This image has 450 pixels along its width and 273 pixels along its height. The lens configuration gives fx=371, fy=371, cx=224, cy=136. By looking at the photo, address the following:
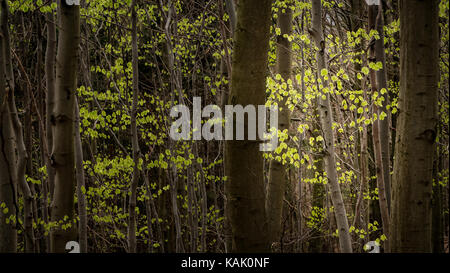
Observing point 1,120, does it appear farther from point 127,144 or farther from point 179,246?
point 127,144

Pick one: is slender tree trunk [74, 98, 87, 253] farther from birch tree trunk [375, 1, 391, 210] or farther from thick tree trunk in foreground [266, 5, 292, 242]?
birch tree trunk [375, 1, 391, 210]

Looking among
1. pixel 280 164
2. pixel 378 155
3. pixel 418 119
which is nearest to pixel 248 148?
pixel 418 119

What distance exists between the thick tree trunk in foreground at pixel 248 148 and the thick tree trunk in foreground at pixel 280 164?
1976mm

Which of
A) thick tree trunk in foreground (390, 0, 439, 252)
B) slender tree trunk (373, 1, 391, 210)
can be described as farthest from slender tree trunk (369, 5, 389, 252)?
thick tree trunk in foreground (390, 0, 439, 252)

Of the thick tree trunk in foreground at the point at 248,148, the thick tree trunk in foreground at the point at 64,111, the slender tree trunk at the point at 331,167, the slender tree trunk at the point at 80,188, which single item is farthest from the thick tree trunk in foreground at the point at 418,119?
the slender tree trunk at the point at 80,188

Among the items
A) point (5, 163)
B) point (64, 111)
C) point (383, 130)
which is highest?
point (64, 111)

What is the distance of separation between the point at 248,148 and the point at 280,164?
87.6 inches

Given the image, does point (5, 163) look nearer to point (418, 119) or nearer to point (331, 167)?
point (331, 167)

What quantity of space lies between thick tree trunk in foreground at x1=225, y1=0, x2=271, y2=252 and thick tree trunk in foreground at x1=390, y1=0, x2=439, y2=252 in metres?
1.09

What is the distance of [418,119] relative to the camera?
2764 millimetres

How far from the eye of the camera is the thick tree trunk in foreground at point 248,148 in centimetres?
303

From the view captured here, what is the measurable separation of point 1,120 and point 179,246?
335 cm
